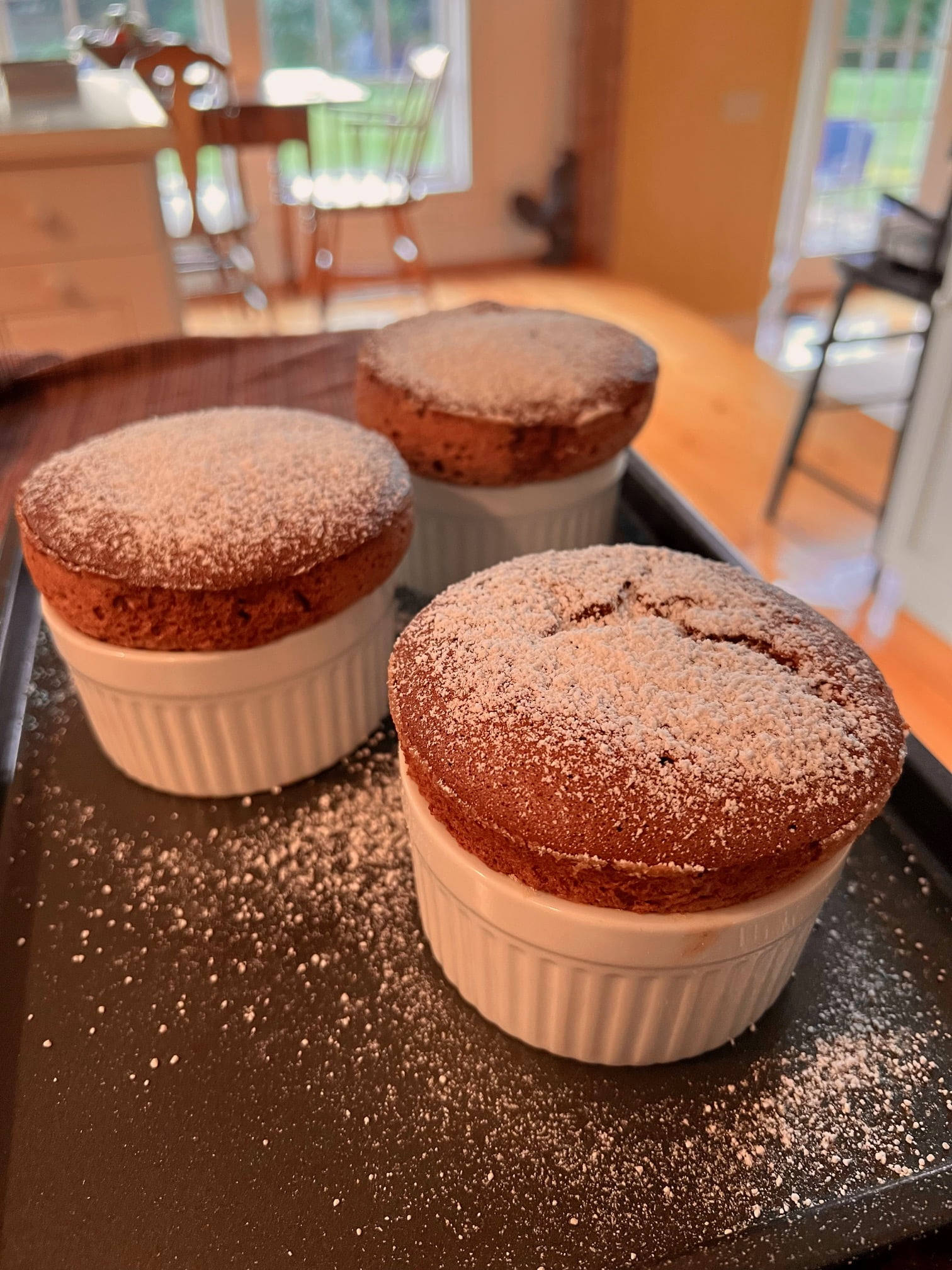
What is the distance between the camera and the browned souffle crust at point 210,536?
66 cm

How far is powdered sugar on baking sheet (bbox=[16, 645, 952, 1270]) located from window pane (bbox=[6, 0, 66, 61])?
153 inches

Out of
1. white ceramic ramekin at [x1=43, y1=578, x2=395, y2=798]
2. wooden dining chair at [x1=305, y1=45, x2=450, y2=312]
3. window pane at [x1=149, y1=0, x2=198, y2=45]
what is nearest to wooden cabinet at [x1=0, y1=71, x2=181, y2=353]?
white ceramic ramekin at [x1=43, y1=578, x2=395, y2=798]

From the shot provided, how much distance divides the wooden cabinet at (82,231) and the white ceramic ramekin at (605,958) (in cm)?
157

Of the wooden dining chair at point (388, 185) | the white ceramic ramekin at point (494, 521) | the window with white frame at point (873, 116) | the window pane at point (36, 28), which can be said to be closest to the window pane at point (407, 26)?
the wooden dining chair at point (388, 185)

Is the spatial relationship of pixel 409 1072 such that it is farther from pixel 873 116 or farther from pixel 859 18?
pixel 873 116

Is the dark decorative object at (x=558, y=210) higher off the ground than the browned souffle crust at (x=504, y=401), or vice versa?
the browned souffle crust at (x=504, y=401)

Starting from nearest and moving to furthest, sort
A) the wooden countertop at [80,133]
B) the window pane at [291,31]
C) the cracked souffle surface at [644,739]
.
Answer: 1. the cracked souffle surface at [644,739]
2. the wooden countertop at [80,133]
3. the window pane at [291,31]

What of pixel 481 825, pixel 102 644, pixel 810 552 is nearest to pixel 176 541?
pixel 102 644

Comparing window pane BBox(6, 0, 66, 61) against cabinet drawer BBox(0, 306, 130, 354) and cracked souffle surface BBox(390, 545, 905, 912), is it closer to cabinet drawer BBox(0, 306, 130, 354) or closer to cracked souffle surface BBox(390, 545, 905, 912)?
cabinet drawer BBox(0, 306, 130, 354)

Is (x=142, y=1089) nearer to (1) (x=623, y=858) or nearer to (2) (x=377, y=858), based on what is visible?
(2) (x=377, y=858)

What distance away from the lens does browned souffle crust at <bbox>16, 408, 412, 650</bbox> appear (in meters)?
0.66

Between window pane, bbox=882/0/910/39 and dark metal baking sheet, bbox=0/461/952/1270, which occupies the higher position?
window pane, bbox=882/0/910/39

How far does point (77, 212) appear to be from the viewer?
5.74 feet

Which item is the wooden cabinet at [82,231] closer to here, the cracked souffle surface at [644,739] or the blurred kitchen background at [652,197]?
the blurred kitchen background at [652,197]
